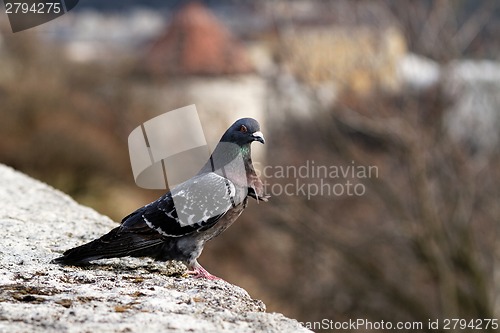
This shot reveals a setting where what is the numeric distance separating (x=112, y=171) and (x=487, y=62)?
9178mm

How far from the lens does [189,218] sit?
182 inches

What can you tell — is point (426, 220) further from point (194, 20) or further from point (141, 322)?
point (194, 20)

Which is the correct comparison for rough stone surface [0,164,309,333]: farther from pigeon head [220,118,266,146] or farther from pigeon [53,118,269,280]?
pigeon head [220,118,266,146]

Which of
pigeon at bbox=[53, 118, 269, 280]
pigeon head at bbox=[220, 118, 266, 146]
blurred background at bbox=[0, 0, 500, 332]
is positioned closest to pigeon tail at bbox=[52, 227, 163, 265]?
pigeon at bbox=[53, 118, 269, 280]

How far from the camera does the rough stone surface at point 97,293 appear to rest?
10.9 feet

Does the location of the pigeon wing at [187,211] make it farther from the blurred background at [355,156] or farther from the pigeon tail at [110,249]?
the blurred background at [355,156]

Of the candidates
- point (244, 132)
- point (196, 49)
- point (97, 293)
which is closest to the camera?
point (97, 293)

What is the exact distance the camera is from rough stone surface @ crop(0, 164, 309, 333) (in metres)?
3.34

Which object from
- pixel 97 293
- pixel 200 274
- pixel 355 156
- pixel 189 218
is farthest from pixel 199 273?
pixel 355 156

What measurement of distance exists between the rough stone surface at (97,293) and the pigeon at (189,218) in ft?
0.46

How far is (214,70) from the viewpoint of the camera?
1767 centimetres

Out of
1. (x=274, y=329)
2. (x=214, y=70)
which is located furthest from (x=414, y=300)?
(x=274, y=329)

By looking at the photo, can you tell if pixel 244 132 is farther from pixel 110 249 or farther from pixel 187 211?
pixel 110 249

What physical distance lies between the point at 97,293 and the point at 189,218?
922mm
